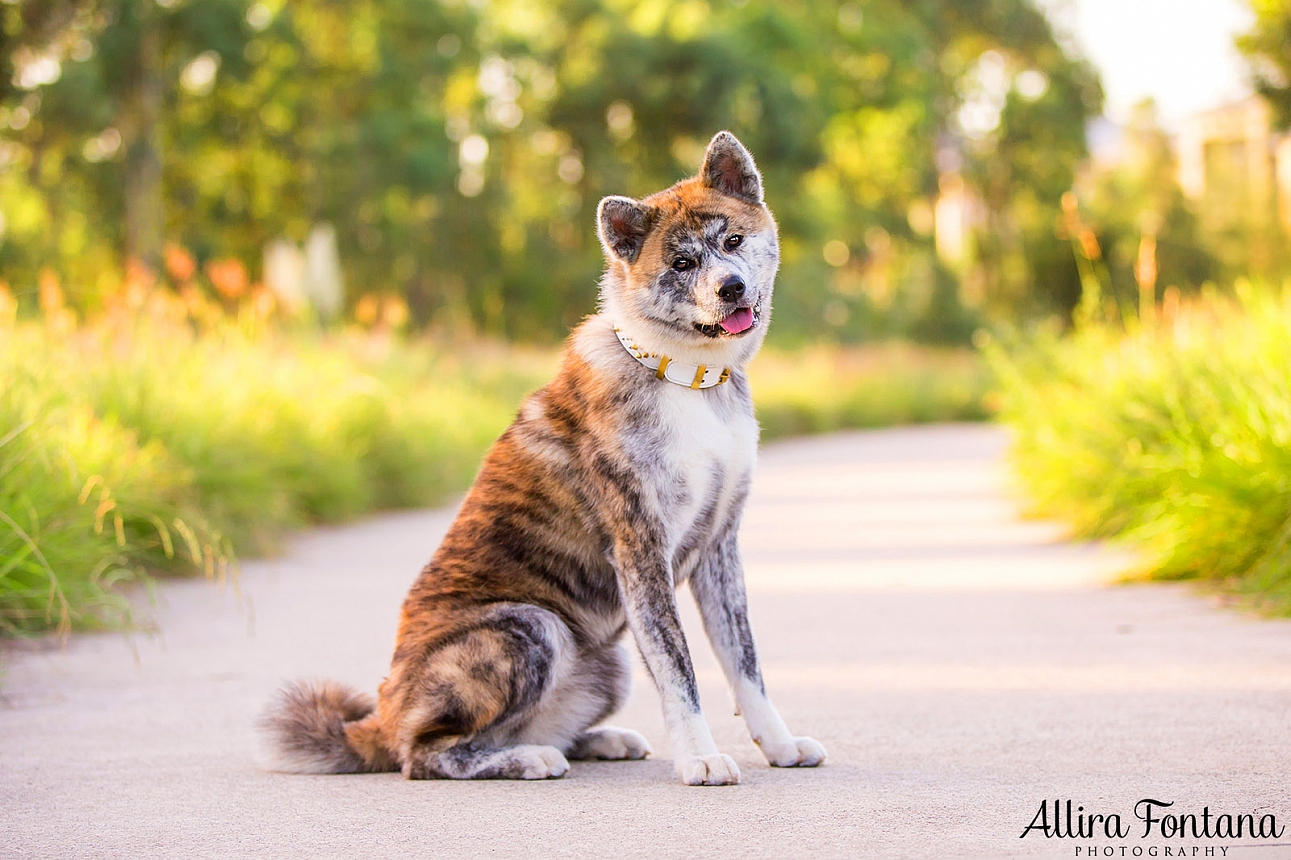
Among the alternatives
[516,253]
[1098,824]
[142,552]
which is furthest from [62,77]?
[1098,824]

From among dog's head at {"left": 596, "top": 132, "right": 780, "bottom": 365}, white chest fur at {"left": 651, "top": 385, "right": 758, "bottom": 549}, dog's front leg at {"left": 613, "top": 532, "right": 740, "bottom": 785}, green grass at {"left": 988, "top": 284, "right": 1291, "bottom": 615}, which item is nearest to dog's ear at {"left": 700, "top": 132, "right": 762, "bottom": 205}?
dog's head at {"left": 596, "top": 132, "right": 780, "bottom": 365}

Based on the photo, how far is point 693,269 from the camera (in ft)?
13.6

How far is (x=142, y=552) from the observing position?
7855 millimetres

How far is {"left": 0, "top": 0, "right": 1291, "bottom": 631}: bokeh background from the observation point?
10.1 m

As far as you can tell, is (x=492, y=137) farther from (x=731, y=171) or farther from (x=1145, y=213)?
(x=731, y=171)

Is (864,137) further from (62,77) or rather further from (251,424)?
(251,424)

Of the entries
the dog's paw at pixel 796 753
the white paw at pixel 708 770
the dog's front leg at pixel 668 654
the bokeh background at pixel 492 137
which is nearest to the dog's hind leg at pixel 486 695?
the dog's front leg at pixel 668 654

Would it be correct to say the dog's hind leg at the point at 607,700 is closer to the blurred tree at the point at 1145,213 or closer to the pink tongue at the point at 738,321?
the pink tongue at the point at 738,321

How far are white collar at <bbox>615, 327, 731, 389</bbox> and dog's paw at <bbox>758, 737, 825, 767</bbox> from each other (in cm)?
111

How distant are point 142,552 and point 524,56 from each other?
32655 millimetres

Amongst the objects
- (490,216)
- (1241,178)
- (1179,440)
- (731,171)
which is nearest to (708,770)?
(731,171)

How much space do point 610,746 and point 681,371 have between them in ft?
4.06

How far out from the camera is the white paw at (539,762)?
13.1ft

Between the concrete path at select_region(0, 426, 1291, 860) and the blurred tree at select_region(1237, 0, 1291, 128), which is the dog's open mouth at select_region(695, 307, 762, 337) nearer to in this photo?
the concrete path at select_region(0, 426, 1291, 860)
